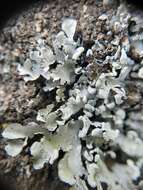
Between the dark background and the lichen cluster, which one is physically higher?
the dark background

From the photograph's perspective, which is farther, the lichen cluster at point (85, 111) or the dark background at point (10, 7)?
the dark background at point (10, 7)

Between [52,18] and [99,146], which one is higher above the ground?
[52,18]

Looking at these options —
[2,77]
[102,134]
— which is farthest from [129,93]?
[2,77]

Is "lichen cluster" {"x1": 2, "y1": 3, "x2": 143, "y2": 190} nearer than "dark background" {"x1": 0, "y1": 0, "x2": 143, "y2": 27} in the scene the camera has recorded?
Yes

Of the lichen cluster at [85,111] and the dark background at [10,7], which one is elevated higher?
the dark background at [10,7]

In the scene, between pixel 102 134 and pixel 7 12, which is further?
pixel 7 12

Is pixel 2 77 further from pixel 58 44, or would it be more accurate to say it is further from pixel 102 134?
pixel 102 134

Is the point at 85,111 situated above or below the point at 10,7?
below

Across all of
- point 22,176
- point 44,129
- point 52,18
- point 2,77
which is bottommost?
point 22,176
